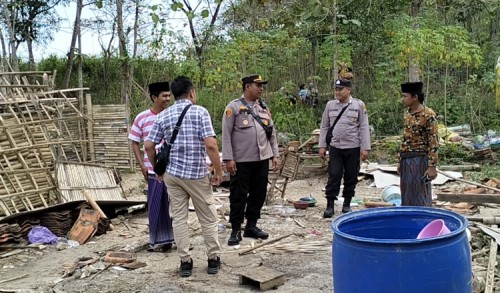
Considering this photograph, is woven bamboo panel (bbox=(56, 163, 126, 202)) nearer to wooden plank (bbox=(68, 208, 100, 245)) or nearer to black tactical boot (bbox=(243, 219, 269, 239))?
wooden plank (bbox=(68, 208, 100, 245))

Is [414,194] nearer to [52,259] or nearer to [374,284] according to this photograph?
[374,284]

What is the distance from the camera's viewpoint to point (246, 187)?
5.38m

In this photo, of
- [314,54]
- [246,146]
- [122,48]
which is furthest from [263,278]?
[122,48]

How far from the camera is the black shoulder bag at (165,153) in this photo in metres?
4.36

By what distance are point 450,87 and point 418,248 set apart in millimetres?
12808

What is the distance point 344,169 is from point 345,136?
1.44 feet

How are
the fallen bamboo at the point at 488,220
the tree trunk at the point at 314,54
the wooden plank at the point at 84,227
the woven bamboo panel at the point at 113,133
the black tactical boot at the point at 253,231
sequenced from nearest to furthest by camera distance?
the fallen bamboo at the point at 488,220, the black tactical boot at the point at 253,231, the wooden plank at the point at 84,227, the woven bamboo panel at the point at 113,133, the tree trunk at the point at 314,54

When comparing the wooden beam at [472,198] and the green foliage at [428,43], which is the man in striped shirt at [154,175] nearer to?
the wooden beam at [472,198]

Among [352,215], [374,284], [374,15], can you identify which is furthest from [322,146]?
[374,15]

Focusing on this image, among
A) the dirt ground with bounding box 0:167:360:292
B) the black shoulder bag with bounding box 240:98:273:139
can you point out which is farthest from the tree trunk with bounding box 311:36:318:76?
A: the black shoulder bag with bounding box 240:98:273:139

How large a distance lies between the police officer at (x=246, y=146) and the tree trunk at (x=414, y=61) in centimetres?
679

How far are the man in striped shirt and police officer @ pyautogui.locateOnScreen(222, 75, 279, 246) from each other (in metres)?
0.62

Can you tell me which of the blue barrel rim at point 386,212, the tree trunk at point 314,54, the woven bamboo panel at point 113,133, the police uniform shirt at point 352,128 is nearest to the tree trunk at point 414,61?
the tree trunk at point 314,54

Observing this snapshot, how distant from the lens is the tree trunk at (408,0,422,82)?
11328mm
